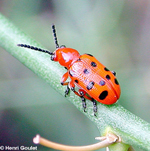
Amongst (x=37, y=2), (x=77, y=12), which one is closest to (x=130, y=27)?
(x=77, y=12)

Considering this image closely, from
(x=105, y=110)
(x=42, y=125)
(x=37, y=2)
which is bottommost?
(x=105, y=110)

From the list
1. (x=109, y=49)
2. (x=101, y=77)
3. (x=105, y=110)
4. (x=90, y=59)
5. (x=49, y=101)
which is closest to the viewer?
(x=105, y=110)

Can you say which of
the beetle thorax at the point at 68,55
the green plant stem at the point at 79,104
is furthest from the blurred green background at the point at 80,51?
the green plant stem at the point at 79,104

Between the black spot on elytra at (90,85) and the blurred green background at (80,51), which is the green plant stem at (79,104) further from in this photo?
the blurred green background at (80,51)

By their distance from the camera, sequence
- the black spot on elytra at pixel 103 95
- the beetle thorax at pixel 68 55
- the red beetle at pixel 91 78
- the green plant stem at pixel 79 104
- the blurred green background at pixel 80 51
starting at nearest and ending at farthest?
1. the green plant stem at pixel 79 104
2. the black spot on elytra at pixel 103 95
3. the red beetle at pixel 91 78
4. the beetle thorax at pixel 68 55
5. the blurred green background at pixel 80 51

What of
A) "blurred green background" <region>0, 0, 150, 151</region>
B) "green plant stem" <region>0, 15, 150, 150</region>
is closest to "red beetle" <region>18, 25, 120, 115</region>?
"green plant stem" <region>0, 15, 150, 150</region>

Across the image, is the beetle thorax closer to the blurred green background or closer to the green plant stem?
the green plant stem

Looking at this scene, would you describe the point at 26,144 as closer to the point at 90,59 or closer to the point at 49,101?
the point at 49,101
